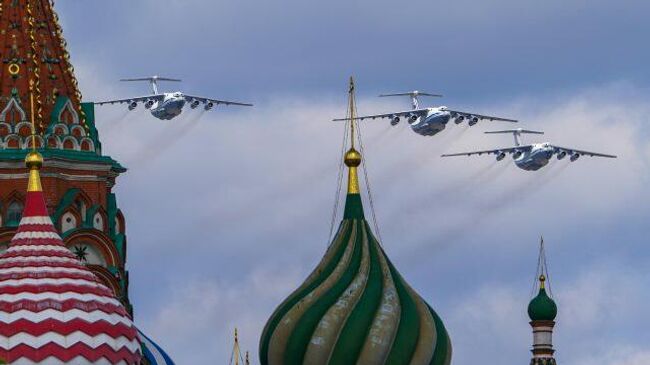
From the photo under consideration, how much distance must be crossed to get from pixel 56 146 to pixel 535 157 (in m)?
28.5

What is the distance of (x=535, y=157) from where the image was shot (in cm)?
15412

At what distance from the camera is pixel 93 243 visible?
13062cm

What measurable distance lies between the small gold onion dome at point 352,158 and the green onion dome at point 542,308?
1231 cm

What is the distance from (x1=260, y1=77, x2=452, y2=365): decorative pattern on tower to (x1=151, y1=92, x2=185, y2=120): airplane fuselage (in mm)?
23078

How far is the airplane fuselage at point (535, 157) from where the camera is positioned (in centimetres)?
15362

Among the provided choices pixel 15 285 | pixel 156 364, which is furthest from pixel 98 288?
pixel 156 364

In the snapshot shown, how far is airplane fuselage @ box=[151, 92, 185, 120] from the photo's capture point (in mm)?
148125

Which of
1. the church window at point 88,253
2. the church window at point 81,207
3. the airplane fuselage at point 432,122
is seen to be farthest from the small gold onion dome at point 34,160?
the airplane fuselage at point 432,122

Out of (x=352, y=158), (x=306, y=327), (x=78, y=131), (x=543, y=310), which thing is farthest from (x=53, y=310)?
(x=543, y=310)

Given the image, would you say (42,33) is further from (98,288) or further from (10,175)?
(98,288)

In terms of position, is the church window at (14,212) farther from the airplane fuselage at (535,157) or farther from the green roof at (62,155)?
the airplane fuselage at (535,157)

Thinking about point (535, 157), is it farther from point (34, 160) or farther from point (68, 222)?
point (34, 160)

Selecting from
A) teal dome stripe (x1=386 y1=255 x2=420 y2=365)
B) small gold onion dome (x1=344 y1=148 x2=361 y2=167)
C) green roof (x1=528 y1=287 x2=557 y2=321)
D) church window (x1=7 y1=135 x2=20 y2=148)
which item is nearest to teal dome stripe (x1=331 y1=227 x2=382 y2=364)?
teal dome stripe (x1=386 y1=255 x2=420 y2=365)

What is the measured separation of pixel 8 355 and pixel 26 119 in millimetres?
18234
